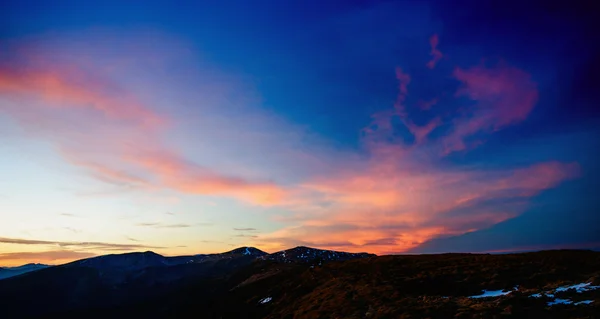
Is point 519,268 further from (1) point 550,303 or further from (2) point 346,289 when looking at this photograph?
(2) point 346,289

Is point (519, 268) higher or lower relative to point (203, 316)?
higher

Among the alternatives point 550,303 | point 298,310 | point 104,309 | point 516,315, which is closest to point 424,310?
point 516,315

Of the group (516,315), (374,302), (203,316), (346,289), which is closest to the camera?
(516,315)

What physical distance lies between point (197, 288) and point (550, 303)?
185545mm

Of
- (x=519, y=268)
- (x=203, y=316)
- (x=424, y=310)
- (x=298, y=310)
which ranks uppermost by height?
(x=519, y=268)

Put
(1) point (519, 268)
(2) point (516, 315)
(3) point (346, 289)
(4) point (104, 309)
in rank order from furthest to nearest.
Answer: (4) point (104, 309) → (3) point (346, 289) → (1) point (519, 268) → (2) point (516, 315)

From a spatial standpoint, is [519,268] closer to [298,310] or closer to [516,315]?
[516,315]

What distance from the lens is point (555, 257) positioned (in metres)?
48.3

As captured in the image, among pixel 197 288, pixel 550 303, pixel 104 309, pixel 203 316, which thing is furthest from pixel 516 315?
pixel 104 309

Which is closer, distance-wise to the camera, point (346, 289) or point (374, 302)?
point (374, 302)

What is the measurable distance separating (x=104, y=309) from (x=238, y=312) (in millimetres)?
174029

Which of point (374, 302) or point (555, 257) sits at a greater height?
point (555, 257)

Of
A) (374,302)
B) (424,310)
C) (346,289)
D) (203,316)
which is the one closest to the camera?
(424,310)

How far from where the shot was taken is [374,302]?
3984 centimetres
